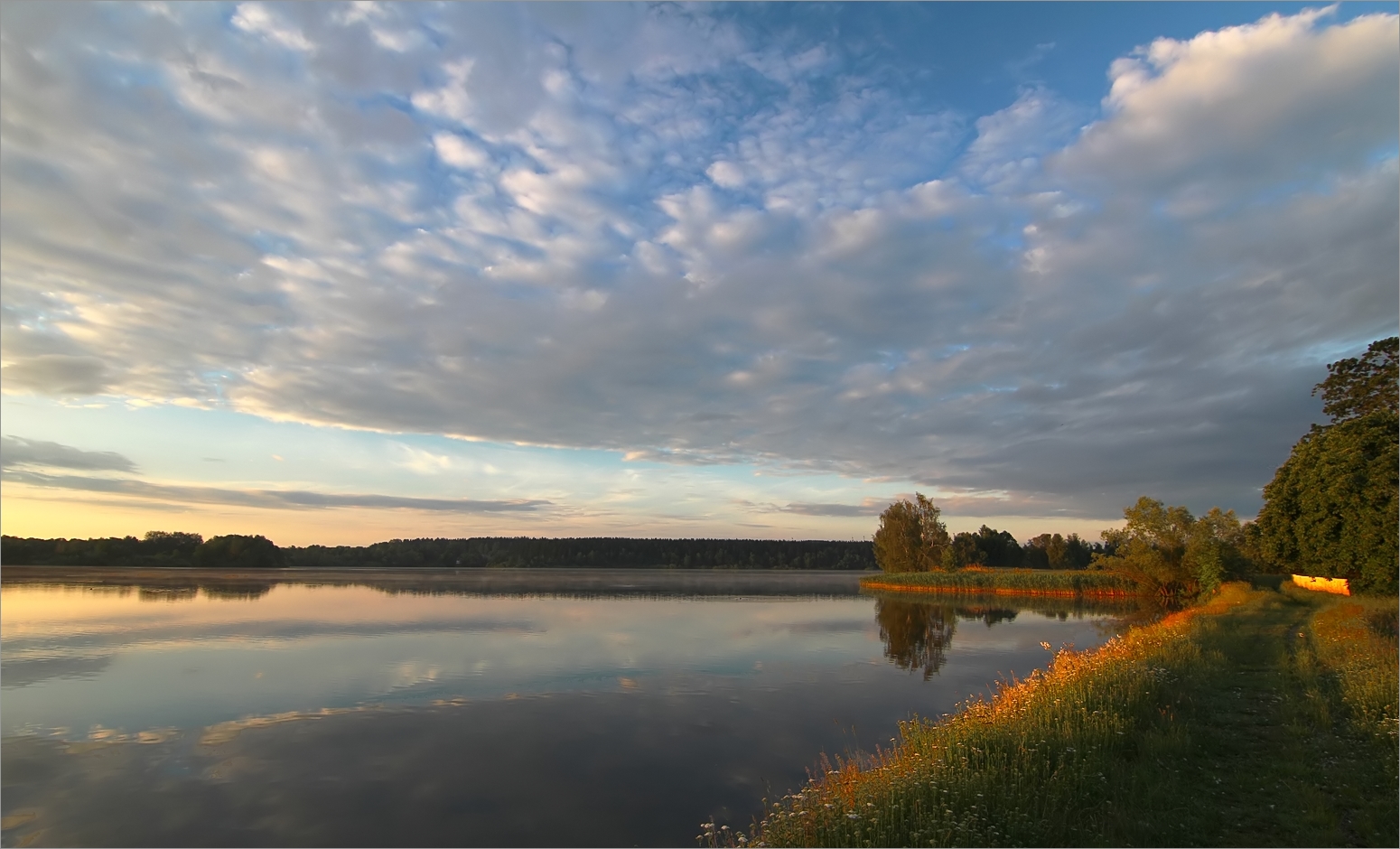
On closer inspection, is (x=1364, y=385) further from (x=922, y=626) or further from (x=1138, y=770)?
(x=1138, y=770)

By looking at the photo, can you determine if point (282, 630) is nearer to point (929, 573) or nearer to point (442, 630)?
point (442, 630)

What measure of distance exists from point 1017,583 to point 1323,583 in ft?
91.1

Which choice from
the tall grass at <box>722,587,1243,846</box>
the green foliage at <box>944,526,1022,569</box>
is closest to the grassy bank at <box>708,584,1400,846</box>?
the tall grass at <box>722,587,1243,846</box>

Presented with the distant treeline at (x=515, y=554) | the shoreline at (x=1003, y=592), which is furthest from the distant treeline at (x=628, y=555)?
the shoreline at (x=1003, y=592)

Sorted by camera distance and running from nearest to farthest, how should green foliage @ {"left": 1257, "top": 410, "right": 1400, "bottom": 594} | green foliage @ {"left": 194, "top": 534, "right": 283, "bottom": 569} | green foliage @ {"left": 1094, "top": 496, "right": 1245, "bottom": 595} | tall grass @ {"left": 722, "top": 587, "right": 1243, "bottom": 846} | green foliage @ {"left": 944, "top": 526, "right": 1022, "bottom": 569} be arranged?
tall grass @ {"left": 722, "top": 587, "right": 1243, "bottom": 846} → green foliage @ {"left": 1257, "top": 410, "right": 1400, "bottom": 594} → green foliage @ {"left": 1094, "top": 496, "right": 1245, "bottom": 595} → green foliage @ {"left": 194, "top": 534, "right": 283, "bottom": 569} → green foliage @ {"left": 944, "top": 526, "right": 1022, "bottom": 569}

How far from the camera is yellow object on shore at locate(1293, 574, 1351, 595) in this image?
3241 centimetres

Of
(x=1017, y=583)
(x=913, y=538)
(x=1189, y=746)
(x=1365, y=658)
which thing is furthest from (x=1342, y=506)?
(x=913, y=538)

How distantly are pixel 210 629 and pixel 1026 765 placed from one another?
107ft

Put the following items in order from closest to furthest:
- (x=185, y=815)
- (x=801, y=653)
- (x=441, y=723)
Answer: (x=185, y=815) < (x=441, y=723) < (x=801, y=653)

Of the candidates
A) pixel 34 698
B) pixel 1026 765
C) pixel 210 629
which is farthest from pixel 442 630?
pixel 1026 765

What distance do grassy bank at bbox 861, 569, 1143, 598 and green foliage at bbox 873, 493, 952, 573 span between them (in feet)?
7.35

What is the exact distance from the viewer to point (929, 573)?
2709 inches

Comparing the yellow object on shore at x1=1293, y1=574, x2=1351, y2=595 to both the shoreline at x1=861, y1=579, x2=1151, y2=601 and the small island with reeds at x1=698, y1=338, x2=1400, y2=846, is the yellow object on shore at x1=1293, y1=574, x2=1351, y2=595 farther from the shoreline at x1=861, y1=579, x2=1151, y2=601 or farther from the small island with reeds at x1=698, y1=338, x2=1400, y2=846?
the shoreline at x1=861, y1=579, x2=1151, y2=601

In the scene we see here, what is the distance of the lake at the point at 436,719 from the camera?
1023 centimetres
